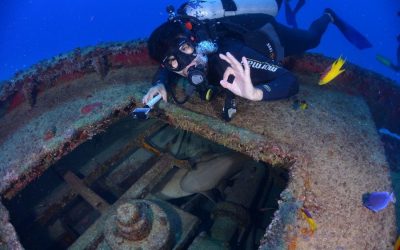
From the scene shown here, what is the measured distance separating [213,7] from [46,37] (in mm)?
45004

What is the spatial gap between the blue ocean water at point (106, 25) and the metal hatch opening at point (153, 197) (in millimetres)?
22557

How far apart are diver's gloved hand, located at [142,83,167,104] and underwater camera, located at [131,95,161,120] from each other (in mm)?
101

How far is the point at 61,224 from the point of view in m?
4.41

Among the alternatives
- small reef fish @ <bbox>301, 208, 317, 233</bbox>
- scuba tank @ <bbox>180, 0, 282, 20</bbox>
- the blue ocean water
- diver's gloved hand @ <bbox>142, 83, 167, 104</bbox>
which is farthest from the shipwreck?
the blue ocean water

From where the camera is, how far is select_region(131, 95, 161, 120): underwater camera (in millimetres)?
3102

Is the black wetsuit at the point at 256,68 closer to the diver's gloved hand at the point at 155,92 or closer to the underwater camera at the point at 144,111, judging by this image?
the diver's gloved hand at the point at 155,92

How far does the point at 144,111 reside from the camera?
10.2 ft

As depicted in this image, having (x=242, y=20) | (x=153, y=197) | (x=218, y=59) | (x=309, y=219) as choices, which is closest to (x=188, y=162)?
(x=153, y=197)

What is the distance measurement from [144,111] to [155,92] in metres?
0.71

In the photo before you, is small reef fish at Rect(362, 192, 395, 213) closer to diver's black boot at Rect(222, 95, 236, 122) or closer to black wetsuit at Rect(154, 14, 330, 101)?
black wetsuit at Rect(154, 14, 330, 101)

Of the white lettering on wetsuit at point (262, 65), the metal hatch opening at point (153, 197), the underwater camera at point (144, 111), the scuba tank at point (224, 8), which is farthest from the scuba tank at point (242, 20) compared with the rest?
the metal hatch opening at point (153, 197)

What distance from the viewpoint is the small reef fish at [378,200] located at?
2.60m

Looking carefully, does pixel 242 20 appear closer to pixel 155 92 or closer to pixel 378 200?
pixel 155 92

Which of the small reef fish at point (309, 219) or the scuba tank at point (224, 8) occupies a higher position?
the scuba tank at point (224, 8)
